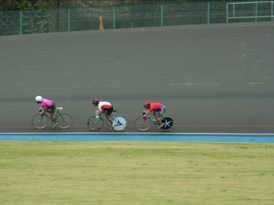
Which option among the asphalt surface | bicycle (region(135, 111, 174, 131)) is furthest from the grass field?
the asphalt surface

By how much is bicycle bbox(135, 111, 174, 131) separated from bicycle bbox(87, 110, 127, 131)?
1.68 feet

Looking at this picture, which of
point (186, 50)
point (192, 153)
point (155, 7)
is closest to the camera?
point (192, 153)

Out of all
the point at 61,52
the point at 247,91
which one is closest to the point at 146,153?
the point at 247,91

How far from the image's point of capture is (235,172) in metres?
14.1

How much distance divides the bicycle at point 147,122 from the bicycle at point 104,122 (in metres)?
0.51

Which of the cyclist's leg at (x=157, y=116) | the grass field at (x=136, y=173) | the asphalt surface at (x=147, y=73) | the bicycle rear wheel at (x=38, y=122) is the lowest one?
the grass field at (x=136, y=173)

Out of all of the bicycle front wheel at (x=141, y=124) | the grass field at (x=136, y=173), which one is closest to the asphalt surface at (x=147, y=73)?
the bicycle front wheel at (x=141, y=124)

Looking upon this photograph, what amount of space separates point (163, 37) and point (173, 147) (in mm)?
8369

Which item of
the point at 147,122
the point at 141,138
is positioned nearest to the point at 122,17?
the point at 147,122

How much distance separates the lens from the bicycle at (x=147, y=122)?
19933 millimetres

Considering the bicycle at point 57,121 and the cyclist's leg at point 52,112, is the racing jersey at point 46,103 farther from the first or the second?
the bicycle at point 57,121

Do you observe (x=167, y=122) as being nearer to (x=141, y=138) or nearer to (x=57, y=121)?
(x=141, y=138)

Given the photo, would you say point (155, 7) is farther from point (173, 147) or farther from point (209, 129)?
point (173, 147)

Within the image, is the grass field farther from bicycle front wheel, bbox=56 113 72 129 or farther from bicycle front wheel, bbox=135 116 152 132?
bicycle front wheel, bbox=56 113 72 129
